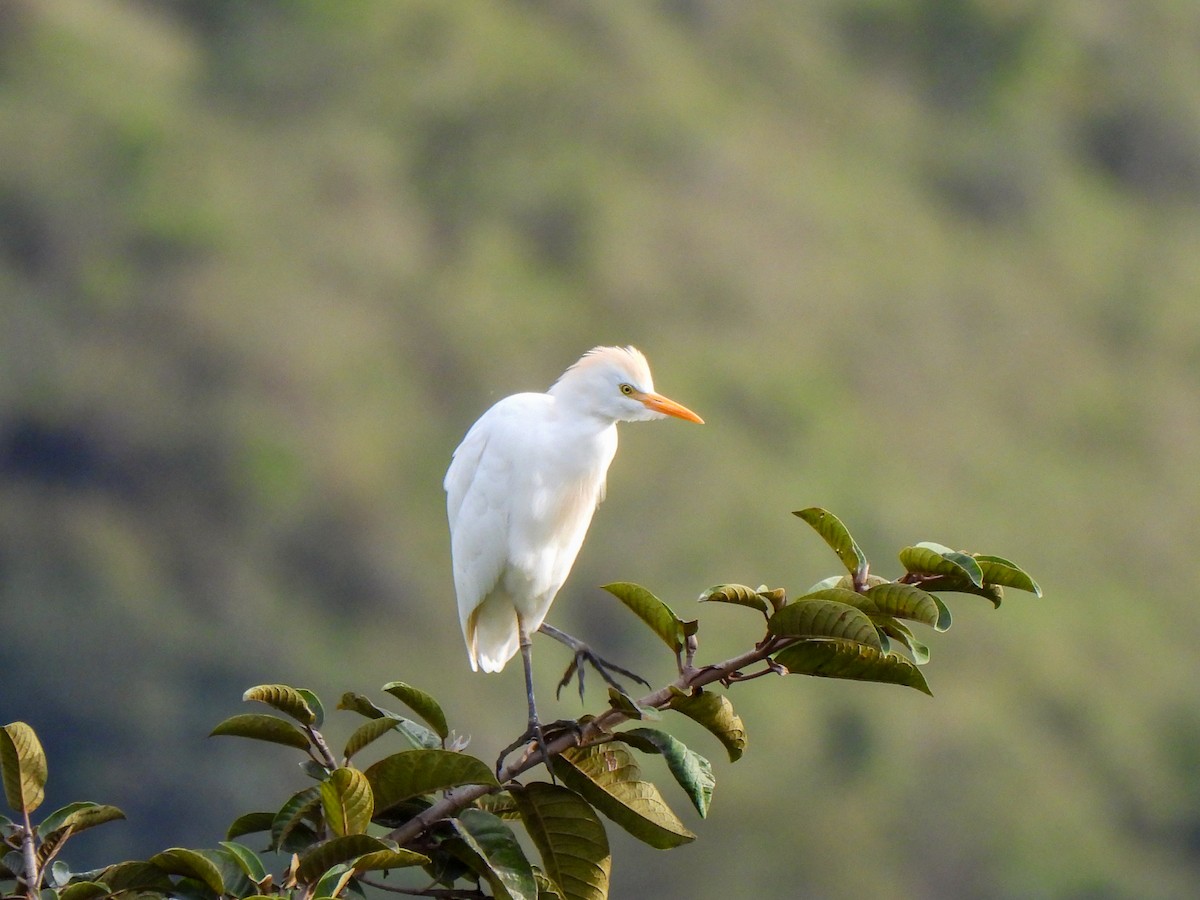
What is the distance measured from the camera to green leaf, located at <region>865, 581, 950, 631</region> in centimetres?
152

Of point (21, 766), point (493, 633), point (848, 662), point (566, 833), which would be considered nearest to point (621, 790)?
point (566, 833)

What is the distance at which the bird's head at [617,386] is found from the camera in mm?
2650

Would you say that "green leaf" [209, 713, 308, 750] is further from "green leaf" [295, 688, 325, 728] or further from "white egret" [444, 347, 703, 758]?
"white egret" [444, 347, 703, 758]

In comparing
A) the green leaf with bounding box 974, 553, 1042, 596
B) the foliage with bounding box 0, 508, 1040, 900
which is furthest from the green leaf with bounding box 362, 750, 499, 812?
the green leaf with bounding box 974, 553, 1042, 596

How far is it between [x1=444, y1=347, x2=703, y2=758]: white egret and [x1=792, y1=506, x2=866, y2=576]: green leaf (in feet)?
3.23

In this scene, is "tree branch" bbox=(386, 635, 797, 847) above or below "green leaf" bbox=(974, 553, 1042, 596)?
below

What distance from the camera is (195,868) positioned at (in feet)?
4.70

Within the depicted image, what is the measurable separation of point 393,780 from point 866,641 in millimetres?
539

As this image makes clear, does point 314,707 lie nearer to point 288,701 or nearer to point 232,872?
point 288,701

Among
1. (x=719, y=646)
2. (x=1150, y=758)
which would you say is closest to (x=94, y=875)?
(x=719, y=646)

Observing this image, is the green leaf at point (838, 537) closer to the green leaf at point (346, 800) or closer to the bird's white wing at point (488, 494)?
the green leaf at point (346, 800)

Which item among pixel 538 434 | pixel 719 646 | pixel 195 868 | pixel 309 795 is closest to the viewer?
pixel 195 868

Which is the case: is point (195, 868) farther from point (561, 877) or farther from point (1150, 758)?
point (1150, 758)

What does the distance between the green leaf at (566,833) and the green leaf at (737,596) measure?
0.28 meters
